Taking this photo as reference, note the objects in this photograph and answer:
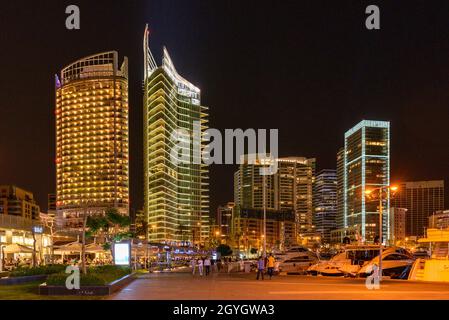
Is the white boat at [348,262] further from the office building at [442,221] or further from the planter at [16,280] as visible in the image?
the planter at [16,280]

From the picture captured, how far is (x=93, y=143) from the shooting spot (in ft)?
626

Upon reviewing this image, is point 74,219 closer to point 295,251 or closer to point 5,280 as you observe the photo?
point 295,251

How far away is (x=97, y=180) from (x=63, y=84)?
38322 mm

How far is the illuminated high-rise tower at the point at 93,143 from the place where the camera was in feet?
622

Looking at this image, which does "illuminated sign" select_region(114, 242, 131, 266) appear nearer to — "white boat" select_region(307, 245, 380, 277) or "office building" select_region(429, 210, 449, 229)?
"white boat" select_region(307, 245, 380, 277)

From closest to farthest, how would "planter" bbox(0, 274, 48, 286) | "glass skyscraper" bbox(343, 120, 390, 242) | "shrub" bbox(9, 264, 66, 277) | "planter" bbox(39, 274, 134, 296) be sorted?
"planter" bbox(39, 274, 134, 296) < "planter" bbox(0, 274, 48, 286) < "shrub" bbox(9, 264, 66, 277) < "glass skyscraper" bbox(343, 120, 390, 242)

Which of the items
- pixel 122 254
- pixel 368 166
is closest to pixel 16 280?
pixel 122 254

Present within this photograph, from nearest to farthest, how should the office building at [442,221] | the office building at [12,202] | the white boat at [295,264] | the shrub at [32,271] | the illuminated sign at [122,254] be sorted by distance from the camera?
the shrub at [32,271], the illuminated sign at [122,254], the white boat at [295,264], the office building at [442,221], the office building at [12,202]

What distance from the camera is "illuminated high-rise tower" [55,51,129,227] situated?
622ft

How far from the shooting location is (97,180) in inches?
7461

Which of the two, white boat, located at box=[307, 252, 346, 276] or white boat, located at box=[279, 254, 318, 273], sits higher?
white boat, located at box=[307, 252, 346, 276]

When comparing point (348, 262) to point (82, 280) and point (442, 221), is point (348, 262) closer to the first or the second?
point (82, 280)

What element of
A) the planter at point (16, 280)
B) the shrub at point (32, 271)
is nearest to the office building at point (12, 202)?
the shrub at point (32, 271)

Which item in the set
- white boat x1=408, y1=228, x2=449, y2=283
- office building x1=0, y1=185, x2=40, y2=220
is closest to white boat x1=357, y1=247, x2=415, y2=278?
white boat x1=408, y1=228, x2=449, y2=283
